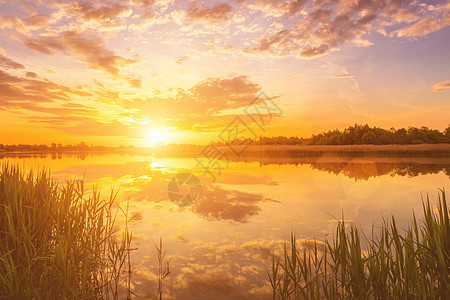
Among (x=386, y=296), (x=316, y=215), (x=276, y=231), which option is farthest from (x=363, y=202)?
(x=386, y=296)

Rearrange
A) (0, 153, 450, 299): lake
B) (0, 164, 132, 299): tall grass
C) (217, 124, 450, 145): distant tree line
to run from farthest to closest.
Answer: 1. (217, 124, 450, 145): distant tree line
2. (0, 153, 450, 299): lake
3. (0, 164, 132, 299): tall grass

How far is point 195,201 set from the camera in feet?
47.2

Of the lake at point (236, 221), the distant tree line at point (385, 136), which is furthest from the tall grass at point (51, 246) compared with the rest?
the distant tree line at point (385, 136)

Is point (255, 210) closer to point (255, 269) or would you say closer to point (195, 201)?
point (195, 201)

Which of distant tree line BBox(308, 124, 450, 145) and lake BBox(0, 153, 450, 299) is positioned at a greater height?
distant tree line BBox(308, 124, 450, 145)

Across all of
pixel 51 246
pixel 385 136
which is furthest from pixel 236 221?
pixel 385 136

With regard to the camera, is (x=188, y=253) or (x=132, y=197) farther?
(x=132, y=197)

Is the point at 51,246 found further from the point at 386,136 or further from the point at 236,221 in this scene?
the point at 386,136

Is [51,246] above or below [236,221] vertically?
above

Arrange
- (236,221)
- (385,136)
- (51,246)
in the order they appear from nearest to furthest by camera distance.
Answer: (51,246) < (236,221) < (385,136)

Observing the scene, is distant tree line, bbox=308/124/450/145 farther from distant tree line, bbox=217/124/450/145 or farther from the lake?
the lake

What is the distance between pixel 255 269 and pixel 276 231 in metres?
2.97

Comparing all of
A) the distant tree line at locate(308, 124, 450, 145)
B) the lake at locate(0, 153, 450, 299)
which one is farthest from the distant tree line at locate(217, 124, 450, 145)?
the lake at locate(0, 153, 450, 299)

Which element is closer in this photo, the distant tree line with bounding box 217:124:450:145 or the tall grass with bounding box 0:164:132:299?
the tall grass with bounding box 0:164:132:299
